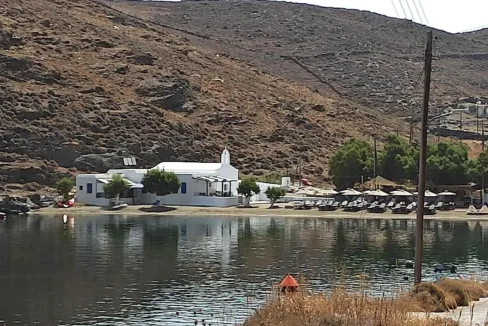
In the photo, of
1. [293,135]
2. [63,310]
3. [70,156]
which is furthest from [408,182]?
[63,310]

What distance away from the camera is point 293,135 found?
393 feet

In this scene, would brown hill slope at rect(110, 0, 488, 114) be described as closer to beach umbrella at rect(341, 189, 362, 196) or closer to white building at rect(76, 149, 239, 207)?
white building at rect(76, 149, 239, 207)

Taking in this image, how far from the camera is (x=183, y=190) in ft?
299

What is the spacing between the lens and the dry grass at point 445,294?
19500 millimetres

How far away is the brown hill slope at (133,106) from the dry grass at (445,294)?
7971 centimetres

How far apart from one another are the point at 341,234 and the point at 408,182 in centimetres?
3375

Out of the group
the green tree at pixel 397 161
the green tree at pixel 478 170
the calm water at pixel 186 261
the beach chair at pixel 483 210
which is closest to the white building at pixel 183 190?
the calm water at pixel 186 261

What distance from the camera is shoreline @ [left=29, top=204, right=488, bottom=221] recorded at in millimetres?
78812

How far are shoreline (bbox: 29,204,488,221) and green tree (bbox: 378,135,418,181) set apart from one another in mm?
12351

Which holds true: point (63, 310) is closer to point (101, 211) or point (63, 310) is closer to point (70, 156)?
point (101, 211)

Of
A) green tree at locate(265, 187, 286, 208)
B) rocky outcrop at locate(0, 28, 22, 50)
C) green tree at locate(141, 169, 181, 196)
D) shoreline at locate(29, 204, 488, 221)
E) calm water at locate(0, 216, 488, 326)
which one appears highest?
rocky outcrop at locate(0, 28, 22, 50)

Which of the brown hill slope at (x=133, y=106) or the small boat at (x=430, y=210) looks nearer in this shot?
the small boat at (x=430, y=210)

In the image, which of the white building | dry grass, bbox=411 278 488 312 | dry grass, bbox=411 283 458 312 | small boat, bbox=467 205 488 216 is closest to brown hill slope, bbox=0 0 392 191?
the white building

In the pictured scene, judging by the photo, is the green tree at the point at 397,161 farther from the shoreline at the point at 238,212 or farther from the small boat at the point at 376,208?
the shoreline at the point at 238,212
